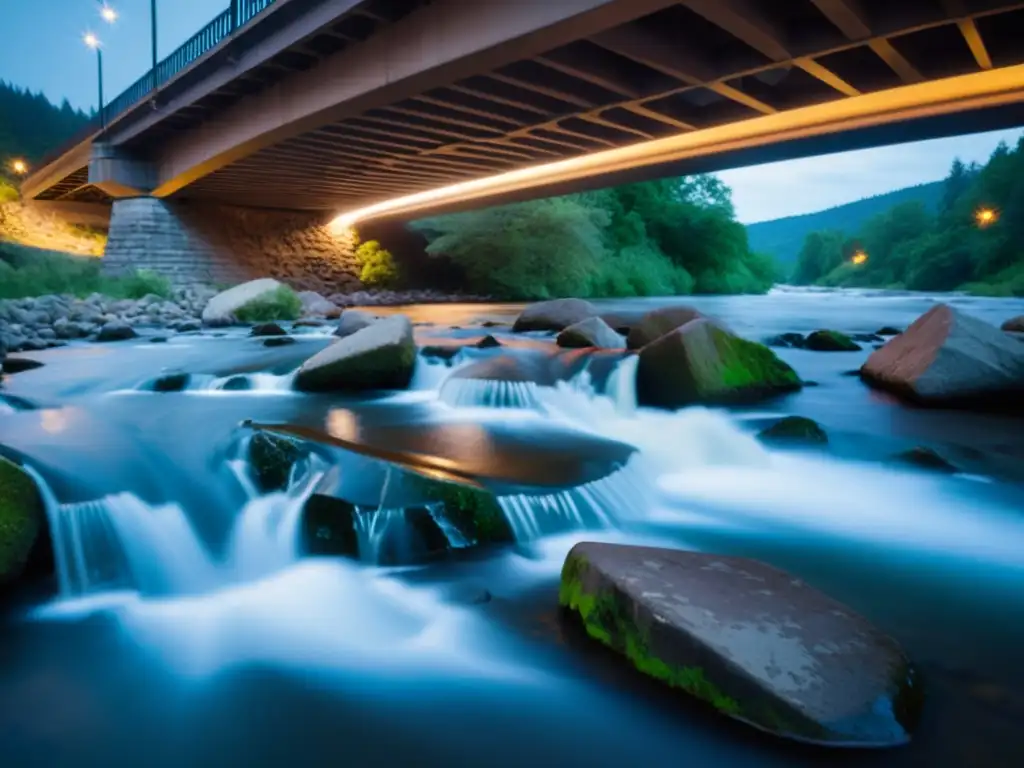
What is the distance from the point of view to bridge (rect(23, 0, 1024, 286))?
8352 mm

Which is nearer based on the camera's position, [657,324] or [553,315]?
[657,324]

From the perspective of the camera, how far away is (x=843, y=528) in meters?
4.19

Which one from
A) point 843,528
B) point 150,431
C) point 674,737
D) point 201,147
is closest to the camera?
point 674,737

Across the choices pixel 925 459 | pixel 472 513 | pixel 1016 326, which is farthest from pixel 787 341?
pixel 472 513

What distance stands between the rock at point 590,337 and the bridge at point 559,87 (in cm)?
356

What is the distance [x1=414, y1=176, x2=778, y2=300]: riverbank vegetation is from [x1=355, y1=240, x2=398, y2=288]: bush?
83.9 inches

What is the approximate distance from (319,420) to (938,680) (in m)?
4.88

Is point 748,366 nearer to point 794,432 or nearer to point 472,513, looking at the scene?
point 794,432

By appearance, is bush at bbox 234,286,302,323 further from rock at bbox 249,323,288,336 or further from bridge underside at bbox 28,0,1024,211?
rock at bbox 249,323,288,336

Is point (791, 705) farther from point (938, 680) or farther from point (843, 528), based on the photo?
point (843, 528)

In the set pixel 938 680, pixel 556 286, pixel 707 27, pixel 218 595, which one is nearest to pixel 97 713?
pixel 218 595

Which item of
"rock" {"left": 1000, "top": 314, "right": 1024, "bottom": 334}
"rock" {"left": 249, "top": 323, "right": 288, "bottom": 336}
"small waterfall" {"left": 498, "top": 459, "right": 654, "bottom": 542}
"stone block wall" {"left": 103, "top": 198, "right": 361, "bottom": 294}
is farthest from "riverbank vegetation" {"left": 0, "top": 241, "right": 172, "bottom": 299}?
"rock" {"left": 1000, "top": 314, "right": 1024, "bottom": 334}

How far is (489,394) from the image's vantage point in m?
7.12

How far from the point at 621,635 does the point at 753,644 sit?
52cm
